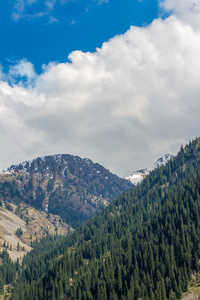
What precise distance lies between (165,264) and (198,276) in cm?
2176

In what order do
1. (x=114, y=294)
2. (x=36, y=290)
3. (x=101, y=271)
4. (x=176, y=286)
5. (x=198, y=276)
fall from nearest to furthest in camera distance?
(x=176, y=286)
(x=198, y=276)
(x=114, y=294)
(x=101, y=271)
(x=36, y=290)

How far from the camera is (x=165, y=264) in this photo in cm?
15925

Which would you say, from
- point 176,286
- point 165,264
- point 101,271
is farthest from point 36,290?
point 176,286

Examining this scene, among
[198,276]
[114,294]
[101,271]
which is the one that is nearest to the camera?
[198,276]

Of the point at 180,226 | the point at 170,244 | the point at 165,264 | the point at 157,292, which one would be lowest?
the point at 157,292

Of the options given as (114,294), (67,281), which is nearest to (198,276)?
(114,294)

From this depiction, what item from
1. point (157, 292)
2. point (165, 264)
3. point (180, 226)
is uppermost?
point (180, 226)

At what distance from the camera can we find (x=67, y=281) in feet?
614

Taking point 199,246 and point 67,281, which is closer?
point 199,246

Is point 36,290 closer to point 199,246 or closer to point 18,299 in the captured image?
point 18,299

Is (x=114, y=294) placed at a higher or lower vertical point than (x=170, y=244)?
lower

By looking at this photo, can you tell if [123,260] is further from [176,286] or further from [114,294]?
[176,286]

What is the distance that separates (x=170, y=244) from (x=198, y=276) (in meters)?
40.1

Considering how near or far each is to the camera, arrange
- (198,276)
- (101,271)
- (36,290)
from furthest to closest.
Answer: (36,290), (101,271), (198,276)
